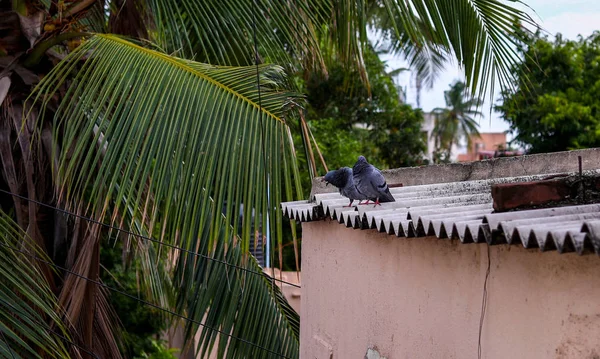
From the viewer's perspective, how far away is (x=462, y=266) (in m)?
3.37

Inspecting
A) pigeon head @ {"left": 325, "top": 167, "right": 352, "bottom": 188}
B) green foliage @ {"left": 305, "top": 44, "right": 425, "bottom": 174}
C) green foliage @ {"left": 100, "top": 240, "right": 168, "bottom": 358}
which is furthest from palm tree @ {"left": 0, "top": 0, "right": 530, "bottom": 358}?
green foliage @ {"left": 305, "top": 44, "right": 425, "bottom": 174}

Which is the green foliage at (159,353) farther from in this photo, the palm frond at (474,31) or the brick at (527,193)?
the brick at (527,193)

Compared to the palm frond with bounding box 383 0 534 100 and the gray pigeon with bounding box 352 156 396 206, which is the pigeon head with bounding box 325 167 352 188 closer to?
the gray pigeon with bounding box 352 156 396 206

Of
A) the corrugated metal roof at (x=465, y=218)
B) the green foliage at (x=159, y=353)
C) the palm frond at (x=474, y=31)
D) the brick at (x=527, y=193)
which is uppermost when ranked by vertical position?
the palm frond at (x=474, y=31)

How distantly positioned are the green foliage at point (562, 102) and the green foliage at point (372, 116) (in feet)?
6.00

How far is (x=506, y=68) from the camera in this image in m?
5.68

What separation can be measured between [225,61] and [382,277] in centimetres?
289

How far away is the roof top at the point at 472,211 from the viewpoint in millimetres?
2533

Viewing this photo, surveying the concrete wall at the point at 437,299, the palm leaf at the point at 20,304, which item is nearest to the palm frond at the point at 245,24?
the concrete wall at the point at 437,299

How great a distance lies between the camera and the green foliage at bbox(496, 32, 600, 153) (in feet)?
45.3

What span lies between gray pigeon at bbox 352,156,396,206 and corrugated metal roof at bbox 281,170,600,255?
0.19ft

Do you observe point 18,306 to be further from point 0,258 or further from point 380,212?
point 380,212

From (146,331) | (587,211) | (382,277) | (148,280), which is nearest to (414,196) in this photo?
(382,277)

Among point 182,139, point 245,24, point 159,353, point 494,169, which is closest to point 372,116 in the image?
point 159,353
